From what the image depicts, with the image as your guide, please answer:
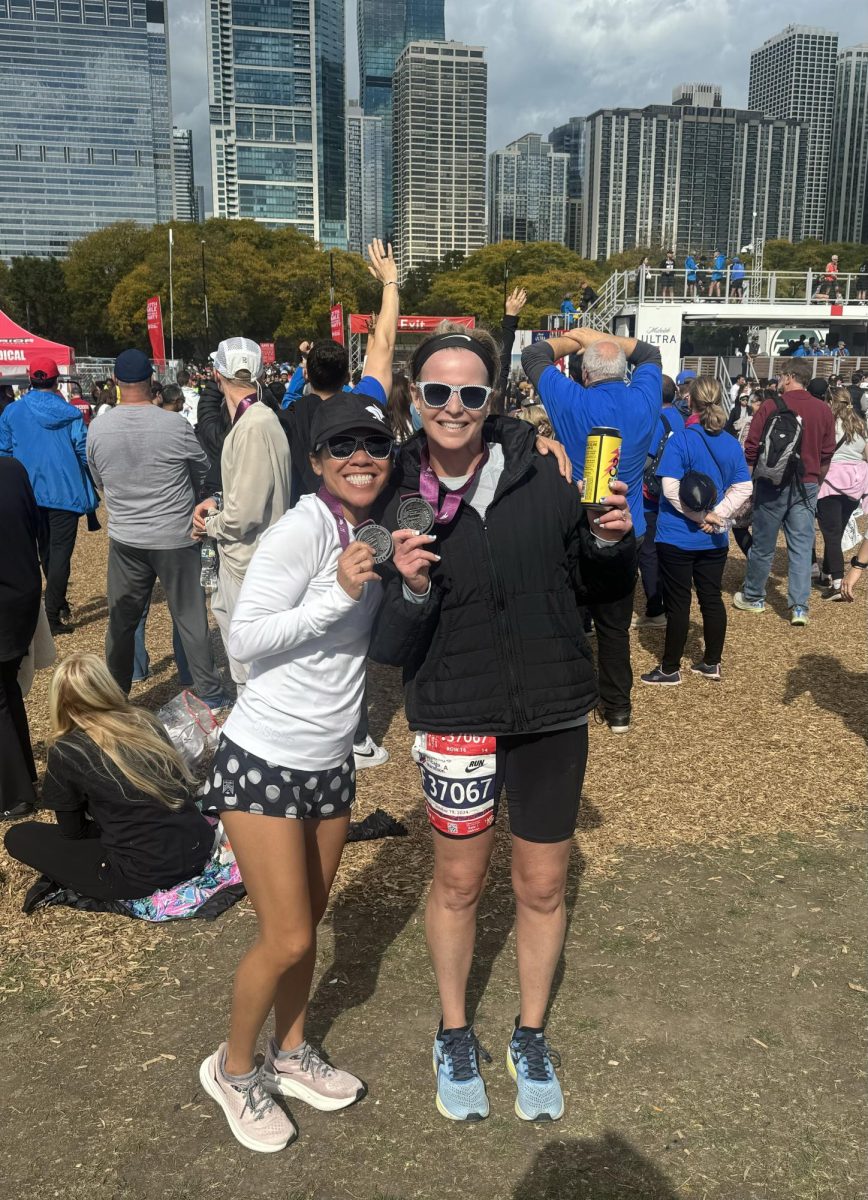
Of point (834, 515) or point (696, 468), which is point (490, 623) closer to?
point (696, 468)

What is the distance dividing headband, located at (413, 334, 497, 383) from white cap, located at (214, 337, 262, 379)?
234 centimetres

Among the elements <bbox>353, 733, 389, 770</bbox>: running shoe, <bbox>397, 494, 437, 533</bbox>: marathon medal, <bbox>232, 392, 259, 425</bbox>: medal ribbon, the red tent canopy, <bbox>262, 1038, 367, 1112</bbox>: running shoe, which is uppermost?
the red tent canopy

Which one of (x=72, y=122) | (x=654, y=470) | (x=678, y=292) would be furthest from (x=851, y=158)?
(x=654, y=470)

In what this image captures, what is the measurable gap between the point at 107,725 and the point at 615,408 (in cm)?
313

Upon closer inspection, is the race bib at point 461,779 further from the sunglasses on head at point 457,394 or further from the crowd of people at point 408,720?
the sunglasses on head at point 457,394

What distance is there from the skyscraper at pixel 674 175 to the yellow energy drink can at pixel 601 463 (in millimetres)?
176766

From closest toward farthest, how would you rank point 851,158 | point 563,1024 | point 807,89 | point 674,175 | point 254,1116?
point 254,1116
point 563,1024
point 851,158
point 674,175
point 807,89

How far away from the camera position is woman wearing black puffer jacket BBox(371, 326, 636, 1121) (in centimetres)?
235

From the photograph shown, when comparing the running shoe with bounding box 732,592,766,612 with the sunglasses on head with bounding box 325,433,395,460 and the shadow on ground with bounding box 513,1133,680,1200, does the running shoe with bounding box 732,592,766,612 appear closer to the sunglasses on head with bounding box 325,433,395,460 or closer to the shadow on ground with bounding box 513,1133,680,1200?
the shadow on ground with bounding box 513,1133,680,1200

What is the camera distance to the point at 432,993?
10.7 ft

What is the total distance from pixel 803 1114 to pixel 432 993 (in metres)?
1.22

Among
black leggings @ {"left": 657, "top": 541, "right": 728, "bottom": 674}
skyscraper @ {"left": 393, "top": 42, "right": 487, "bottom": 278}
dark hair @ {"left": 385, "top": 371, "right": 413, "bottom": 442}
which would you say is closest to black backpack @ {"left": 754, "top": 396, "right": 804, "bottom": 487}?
black leggings @ {"left": 657, "top": 541, "right": 728, "bottom": 674}

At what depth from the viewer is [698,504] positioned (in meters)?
6.02

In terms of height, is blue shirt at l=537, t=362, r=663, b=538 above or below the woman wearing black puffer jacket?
above
